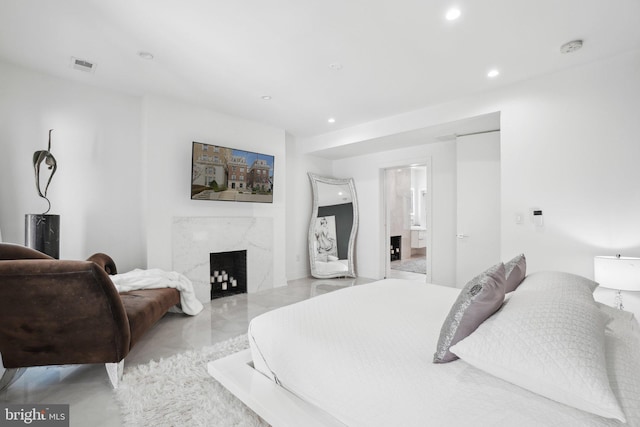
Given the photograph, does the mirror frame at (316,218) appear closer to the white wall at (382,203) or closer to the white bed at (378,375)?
the white wall at (382,203)

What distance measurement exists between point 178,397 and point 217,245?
8.46ft

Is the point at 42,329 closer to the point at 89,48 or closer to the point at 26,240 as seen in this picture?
the point at 26,240

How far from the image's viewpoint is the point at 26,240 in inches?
113

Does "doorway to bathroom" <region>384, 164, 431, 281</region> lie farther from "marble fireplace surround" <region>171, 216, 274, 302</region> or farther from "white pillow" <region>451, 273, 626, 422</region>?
"white pillow" <region>451, 273, 626, 422</region>

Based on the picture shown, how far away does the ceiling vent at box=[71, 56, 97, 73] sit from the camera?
2936 millimetres

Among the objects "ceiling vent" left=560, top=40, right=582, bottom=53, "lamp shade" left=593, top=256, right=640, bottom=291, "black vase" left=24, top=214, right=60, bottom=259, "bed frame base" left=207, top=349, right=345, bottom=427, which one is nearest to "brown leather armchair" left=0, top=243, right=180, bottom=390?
"bed frame base" left=207, top=349, right=345, bottom=427

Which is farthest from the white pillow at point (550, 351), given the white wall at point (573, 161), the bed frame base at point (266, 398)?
the white wall at point (573, 161)

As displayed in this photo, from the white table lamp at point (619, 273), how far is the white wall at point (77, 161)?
4.70 m

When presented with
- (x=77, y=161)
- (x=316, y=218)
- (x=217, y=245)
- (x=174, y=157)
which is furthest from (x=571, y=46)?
(x=77, y=161)

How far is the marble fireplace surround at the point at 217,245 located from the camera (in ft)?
12.9

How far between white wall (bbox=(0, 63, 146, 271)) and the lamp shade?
15.4 ft

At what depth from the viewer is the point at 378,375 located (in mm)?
1157

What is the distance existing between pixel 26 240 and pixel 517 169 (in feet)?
16.2

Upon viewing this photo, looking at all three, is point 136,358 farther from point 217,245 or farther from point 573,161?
point 573,161
